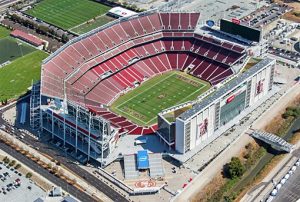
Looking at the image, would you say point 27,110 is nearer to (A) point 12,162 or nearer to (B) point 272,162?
(A) point 12,162

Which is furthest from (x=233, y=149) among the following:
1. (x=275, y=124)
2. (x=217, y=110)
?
(x=275, y=124)

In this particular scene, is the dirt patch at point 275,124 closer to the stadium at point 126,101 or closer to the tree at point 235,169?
the stadium at point 126,101

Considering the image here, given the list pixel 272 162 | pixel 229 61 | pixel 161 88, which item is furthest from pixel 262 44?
pixel 272 162

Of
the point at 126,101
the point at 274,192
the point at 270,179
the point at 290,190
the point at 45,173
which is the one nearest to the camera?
the point at 274,192

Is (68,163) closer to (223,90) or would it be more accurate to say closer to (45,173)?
(45,173)

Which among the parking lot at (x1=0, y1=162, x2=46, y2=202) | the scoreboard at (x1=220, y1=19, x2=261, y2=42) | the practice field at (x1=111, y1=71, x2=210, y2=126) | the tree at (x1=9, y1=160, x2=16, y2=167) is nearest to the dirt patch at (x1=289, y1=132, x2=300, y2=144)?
the practice field at (x1=111, y1=71, x2=210, y2=126)
